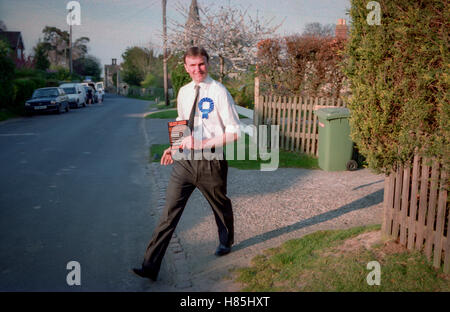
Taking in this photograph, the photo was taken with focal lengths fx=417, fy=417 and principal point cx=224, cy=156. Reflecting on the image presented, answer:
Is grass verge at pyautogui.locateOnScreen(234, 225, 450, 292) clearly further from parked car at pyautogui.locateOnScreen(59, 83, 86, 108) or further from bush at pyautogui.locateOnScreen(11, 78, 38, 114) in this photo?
parked car at pyautogui.locateOnScreen(59, 83, 86, 108)

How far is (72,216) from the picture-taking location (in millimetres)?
5836

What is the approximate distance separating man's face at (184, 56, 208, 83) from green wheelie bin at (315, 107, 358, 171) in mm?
4907

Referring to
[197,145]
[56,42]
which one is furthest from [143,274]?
[56,42]

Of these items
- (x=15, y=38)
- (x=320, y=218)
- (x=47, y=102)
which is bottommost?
(x=320, y=218)

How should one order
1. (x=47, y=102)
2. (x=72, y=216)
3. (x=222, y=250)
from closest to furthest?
(x=222, y=250) < (x=72, y=216) < (x=47, y=102)

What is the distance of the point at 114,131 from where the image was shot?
1645 cm

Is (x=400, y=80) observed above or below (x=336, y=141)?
above

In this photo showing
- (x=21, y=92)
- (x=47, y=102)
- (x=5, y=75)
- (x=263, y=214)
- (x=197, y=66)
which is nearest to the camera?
(x=197, y=66)

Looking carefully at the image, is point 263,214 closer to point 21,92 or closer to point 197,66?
point 197,66

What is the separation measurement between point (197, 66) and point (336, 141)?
518 centimetres

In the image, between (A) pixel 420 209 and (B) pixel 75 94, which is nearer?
(A) pixel 420 209

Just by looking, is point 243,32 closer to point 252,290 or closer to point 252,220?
point 252,220

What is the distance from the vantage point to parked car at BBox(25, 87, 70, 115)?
919 inches

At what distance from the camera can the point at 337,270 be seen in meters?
3.62
